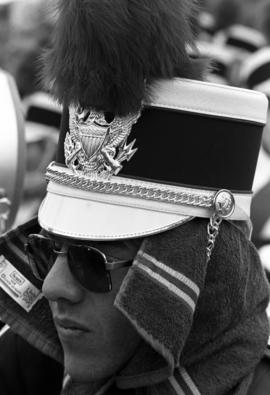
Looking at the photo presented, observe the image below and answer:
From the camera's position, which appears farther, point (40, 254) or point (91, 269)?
point (40, 254)

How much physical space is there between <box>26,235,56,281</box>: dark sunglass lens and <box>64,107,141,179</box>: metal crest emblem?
24cm

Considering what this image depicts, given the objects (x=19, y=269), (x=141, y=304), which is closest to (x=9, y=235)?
(x=19, y=269)

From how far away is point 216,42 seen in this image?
37.3 feet

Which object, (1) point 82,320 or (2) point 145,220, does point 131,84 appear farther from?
(1) point 82,320

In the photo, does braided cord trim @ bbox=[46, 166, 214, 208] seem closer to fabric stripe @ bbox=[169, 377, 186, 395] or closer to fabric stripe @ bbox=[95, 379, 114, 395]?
fabric stripe @ bbox=[169, 377, 186, 395]

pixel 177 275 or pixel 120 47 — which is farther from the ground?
pixel 120 47

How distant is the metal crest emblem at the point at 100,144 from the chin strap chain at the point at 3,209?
126 cm

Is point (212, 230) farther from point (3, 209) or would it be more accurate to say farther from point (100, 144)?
point (3, 209)

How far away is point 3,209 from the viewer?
11.0ft

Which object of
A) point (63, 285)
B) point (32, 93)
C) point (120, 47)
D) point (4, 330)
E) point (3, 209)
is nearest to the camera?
point (120, 47)

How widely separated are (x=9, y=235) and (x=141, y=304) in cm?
67

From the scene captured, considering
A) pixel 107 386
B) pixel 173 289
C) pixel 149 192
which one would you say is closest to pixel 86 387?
pixel 107 386

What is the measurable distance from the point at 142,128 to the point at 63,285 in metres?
0.43

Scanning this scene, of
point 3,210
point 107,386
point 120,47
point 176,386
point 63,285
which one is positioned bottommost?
point 3,210
